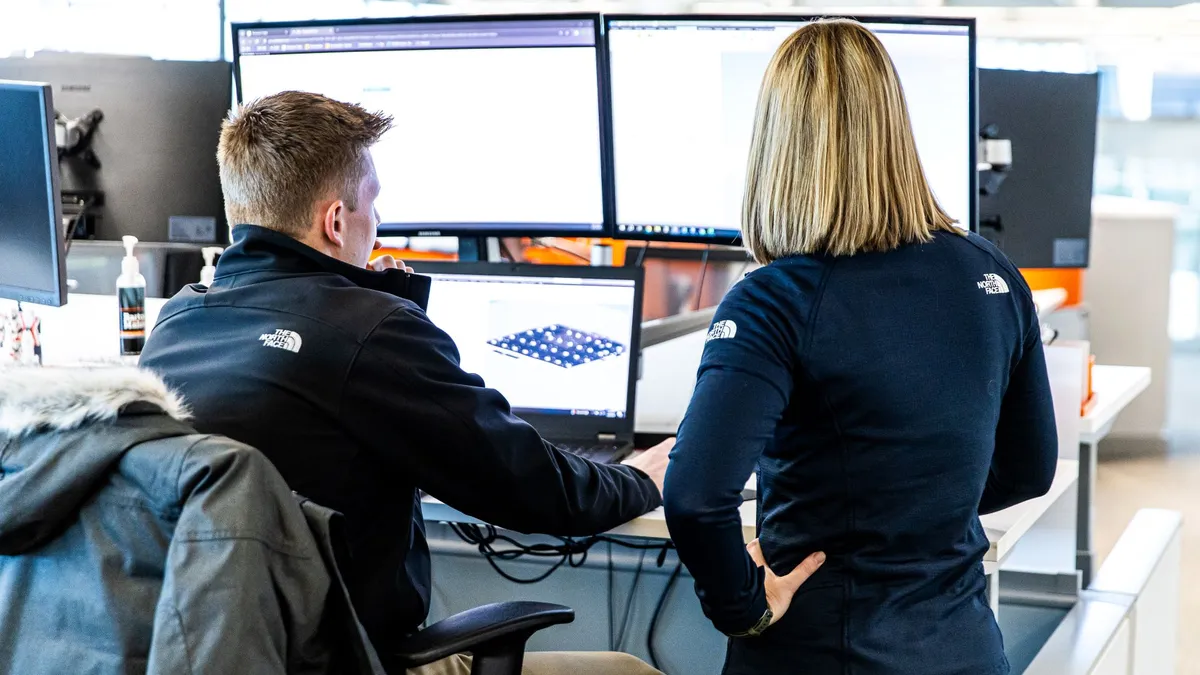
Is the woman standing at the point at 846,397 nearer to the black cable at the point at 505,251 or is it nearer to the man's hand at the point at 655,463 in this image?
the man's hand at the point at 655,463

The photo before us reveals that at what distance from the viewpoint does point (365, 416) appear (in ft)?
4.15

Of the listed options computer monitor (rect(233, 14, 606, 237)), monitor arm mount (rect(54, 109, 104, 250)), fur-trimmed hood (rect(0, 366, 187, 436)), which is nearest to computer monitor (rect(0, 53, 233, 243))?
monitor arm mount (rect(54, 109, 104, 250))

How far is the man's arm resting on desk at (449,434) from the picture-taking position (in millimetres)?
1265

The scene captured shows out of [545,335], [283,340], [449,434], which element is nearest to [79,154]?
[545,335]

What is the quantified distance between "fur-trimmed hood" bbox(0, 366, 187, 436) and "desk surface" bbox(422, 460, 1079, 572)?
66cm

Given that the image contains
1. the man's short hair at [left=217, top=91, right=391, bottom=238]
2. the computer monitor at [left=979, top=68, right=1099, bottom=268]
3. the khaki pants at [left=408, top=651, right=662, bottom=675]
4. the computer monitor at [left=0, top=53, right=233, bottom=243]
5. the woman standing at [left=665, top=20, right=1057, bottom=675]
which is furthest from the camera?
the computer monitor at [left=0, top=53, right=233, bottom=243]

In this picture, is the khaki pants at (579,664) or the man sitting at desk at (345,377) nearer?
the man sitting at desk at (345,377)

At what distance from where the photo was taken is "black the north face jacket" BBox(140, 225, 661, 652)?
1258 mm

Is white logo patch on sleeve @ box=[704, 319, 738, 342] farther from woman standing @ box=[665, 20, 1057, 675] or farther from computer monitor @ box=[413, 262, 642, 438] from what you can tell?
computer monitor @ box=[413, 262, 642, 438]

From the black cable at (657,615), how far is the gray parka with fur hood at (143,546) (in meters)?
1.32

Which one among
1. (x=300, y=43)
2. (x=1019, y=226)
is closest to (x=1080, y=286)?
(x=1019, y=226)

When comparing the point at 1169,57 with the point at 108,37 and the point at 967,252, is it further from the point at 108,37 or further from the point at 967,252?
the point at 967,252

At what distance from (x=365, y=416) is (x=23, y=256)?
108 centimetres

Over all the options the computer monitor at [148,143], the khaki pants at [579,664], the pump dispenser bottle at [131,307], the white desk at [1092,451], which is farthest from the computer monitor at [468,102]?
the white desk at [1092,451]
